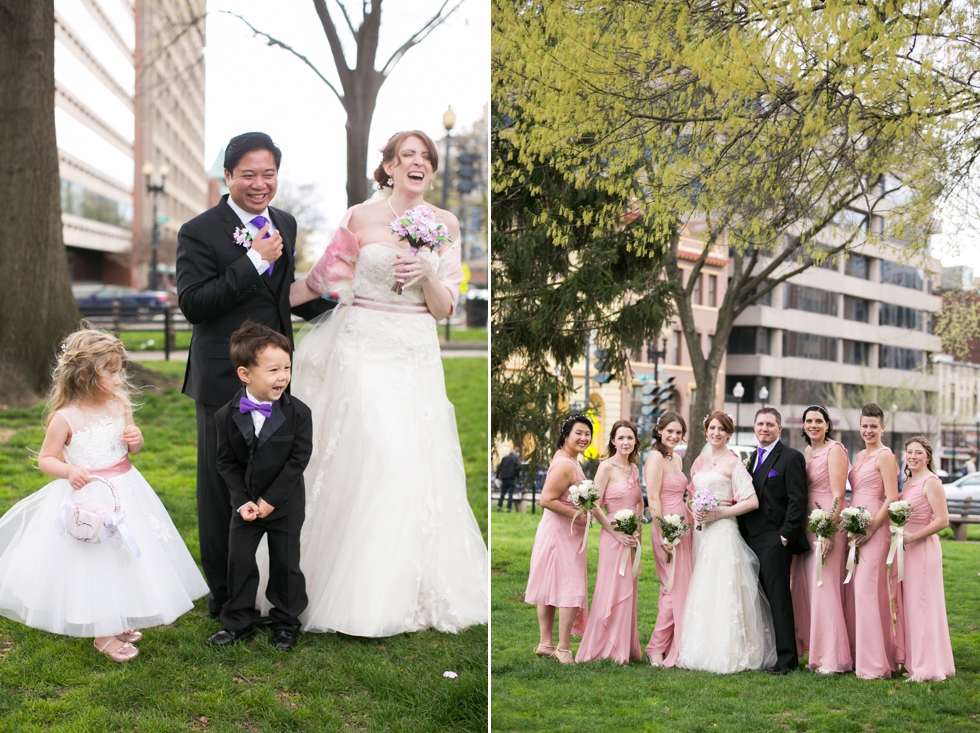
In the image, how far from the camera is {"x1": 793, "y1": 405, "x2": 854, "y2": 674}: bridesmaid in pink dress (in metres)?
3.88

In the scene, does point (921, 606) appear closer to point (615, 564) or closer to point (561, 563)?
point (615, 564)

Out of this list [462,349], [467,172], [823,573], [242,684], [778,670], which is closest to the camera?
[242,684]

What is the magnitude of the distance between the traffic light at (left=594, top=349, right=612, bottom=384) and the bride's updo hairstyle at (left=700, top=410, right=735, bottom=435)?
47 centimetres

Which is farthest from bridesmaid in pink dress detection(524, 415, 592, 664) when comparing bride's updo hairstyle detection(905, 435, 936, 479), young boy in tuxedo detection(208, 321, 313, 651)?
bride's updo hairstyle detection(905, 435, 936, 479)

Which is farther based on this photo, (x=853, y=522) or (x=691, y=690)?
(x=853, y=522)

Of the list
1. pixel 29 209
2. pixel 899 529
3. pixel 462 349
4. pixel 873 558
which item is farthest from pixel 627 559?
pixel 462 349

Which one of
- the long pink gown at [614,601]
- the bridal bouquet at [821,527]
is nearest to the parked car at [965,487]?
the bridal bouquet at [821,527]

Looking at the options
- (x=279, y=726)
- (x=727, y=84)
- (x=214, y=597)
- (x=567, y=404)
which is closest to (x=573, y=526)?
(x=567, y=404)

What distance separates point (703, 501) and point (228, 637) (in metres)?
2.25

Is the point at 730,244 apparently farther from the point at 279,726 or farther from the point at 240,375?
the point at 279,726

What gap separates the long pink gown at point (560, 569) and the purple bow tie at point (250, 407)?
128 centimetres

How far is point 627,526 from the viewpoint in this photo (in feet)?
13.5

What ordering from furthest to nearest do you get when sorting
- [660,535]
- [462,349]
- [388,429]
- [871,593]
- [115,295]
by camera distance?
[115,295] < [462,349] < [388,429] < [660,535] < [871,593]

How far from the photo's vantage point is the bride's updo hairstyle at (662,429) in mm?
3988
